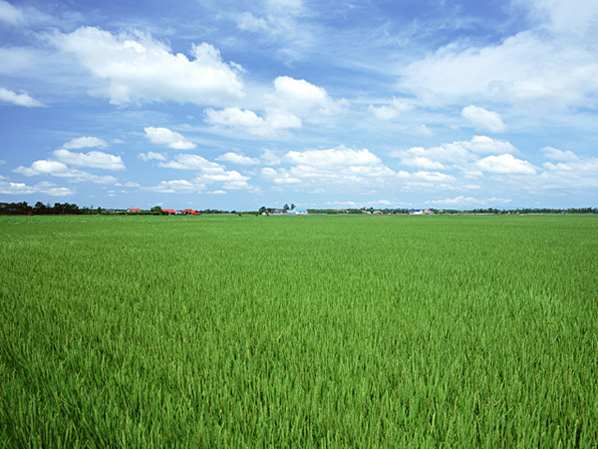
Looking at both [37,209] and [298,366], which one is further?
[37,209]

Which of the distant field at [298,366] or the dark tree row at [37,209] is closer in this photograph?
the distant field at [298,366]

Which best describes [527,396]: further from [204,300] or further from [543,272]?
[543,272]

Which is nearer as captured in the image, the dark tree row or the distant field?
the distant field

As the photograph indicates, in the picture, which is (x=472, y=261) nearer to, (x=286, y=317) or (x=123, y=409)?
(x=286, y=317)

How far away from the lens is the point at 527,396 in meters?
1.97

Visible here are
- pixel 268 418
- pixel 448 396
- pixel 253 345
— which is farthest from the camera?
pixel 253 345

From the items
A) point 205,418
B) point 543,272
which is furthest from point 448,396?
point 543,272

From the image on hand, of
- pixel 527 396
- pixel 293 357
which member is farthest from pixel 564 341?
pixel 293 357

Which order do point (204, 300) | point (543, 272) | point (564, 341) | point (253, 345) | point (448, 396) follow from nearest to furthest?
1. point (448, 396)
2. point (253, 345)
3. point (564, 341)
4. point (204, 300)
5. point (543, 272)

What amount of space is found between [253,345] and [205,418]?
3.34 feet

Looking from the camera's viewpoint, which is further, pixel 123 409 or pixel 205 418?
pixel 123 409

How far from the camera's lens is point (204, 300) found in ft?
14.3

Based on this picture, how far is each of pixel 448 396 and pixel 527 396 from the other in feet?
1.52

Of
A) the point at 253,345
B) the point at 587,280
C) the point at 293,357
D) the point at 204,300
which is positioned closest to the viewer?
the point at 293,357
